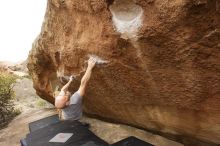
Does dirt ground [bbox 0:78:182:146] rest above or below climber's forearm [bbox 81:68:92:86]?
below

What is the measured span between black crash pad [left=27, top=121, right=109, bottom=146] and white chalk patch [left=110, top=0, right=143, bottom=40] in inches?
98.7

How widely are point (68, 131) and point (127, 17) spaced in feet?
10.9

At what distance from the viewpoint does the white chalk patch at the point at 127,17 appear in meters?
4.68

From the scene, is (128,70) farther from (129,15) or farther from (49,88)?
(49,88)

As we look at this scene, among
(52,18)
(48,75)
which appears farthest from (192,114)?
(48,75)

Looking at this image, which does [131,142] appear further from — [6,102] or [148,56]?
[6,102]

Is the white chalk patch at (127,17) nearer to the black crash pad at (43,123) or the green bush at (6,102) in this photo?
the black crash pad at (43,123)

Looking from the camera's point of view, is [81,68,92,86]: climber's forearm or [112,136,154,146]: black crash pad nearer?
[81,68,92,86]: climber's forearm

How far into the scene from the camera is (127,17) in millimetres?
4848

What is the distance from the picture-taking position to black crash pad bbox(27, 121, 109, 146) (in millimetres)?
6488

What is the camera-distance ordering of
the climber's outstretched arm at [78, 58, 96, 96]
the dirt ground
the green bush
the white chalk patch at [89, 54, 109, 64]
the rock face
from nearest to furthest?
the rock face < the white chalk patch at [89, 54, 109, 64] < the climber's outstretched arm at [78, 58, 96, 96] < the dirt ground < the green bush

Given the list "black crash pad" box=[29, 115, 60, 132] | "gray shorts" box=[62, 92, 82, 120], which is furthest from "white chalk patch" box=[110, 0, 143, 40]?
"black crash pad" box=[29, 115, 60, 132]

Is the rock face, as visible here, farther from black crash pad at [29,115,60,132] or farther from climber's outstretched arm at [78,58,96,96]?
black crash pad at [29,115,60,132]

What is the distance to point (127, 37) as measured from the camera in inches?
195
